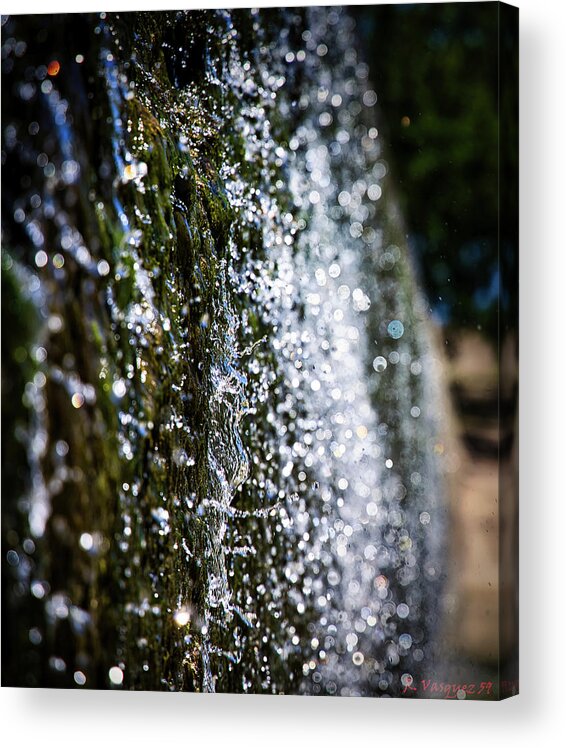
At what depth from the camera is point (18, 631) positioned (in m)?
2.59

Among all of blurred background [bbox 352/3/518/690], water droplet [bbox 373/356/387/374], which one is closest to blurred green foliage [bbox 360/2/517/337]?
blurred background [bbox 352/3/518/690]

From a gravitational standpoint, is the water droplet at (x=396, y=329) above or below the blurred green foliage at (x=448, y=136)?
below

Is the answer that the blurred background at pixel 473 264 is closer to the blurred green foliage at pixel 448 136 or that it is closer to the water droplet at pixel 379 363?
the blurred green foliage at pixel 448 136

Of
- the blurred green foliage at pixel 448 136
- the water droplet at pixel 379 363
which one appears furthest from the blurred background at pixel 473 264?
the water droplet at pixel 379 363

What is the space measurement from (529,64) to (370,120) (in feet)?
0.99

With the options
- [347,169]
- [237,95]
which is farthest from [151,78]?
[347,169]

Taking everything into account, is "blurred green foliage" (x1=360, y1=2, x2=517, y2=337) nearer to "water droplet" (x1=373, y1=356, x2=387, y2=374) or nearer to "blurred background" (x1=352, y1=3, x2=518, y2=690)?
"blurred background" (x1=352, y1=3, x2=518, y2=690)

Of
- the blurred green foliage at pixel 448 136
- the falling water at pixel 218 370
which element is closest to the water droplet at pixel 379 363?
the falling water at pixel 218 370

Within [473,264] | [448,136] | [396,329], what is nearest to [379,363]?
[396,329]

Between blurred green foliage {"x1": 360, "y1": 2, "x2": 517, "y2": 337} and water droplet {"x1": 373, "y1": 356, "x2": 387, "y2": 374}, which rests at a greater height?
blurred green foliage {"x1": 360, "y1": 2, "x2": 517, "y2": 337}

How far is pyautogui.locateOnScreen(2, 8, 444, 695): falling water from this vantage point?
94.2 inches

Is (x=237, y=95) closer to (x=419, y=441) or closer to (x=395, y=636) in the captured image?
(x=419, y=441)

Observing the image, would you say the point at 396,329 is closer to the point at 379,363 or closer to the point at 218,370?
the point at 379,363

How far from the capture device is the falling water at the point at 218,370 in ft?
7.85
